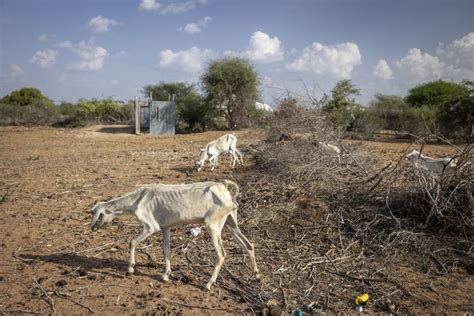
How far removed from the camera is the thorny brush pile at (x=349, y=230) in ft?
15.4

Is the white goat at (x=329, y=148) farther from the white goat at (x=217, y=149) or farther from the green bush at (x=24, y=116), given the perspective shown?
the green bush at (x=24, y=116)

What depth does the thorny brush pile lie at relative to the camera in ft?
15.4

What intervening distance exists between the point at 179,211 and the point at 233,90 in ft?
82.1

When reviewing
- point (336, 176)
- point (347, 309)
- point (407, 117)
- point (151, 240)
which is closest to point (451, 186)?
point (336, 176)

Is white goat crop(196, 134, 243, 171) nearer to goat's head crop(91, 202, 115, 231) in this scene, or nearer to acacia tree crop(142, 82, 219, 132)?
goat's head crop(91, 202, 115, 231)

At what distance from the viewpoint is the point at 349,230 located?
6238 millimetres

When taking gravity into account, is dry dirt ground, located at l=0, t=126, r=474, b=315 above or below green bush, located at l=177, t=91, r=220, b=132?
below

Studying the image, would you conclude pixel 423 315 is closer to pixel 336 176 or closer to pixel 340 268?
pixel 340 268

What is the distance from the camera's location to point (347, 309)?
4371 millimetres

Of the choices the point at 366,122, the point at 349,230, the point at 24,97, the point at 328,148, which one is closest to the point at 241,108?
the point at 366,122

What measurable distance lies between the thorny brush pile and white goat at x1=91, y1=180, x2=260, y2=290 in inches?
30.1

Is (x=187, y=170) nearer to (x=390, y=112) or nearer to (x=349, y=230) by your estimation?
(x=349, y=230)

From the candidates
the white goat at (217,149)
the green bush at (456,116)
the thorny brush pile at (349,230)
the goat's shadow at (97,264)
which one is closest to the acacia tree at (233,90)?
the green bush at (456,116)

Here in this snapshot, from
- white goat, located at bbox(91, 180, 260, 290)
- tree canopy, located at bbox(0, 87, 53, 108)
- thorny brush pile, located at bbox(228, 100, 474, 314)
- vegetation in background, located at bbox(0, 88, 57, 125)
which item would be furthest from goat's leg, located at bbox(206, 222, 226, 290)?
tree canopy, located at bbox(0, 87, 53, 108)
